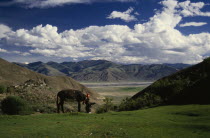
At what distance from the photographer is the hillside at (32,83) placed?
206 feet

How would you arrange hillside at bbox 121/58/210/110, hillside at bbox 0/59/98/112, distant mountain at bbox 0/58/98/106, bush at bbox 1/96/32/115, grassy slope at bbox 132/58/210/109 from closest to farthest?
grassy slope at bbox 132/58/210/109 < hillside at bbox 121/58/210/110 < bush at bbox 1/96/32/115 < hillside at bbox 0/59/98/112 < distant mountain at bbox 0/58/98/106

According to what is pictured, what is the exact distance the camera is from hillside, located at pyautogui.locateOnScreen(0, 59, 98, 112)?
6293cm

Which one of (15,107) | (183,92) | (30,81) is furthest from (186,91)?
(30,81)

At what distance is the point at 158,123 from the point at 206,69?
2807 cm

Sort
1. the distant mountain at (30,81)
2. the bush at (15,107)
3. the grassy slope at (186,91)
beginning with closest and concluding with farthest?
the grassy slope at (186,91), the bush at (15,107), the distant mountain at (30,81)

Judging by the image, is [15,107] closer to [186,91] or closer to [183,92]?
[183,92]

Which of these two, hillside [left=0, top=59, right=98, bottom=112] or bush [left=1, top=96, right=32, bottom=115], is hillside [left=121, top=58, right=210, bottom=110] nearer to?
bush [left=1, top=96, right=32, bottom=115]

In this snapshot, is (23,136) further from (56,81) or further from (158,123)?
(56,81)

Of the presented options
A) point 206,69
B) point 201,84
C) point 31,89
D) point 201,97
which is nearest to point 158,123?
point 201,97

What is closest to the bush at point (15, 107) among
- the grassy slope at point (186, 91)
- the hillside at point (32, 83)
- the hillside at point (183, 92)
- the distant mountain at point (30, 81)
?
the hillside at point (183, 92)

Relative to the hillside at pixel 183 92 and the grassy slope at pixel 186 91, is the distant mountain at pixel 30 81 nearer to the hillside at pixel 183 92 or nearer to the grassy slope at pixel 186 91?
the hillside at pixel 183 92

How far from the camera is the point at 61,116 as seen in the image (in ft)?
76.6

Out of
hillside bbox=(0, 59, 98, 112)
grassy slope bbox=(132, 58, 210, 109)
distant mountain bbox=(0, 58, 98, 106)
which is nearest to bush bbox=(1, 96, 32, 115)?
hillside bbox=(0, 59, 98, 112)

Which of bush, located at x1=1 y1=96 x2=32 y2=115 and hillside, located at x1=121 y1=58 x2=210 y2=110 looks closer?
hillside, located at x1=121 y1=58 x2=210 y2=110
